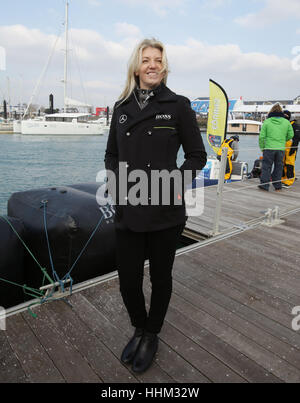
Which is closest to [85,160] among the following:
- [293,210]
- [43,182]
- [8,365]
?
[43,182]

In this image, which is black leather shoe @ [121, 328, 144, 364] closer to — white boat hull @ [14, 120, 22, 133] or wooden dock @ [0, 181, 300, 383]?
wooden dock @ [0, 181, 300, 383]

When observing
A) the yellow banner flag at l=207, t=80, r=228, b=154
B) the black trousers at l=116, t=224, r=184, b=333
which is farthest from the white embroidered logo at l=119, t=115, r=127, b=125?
the yellow banner flag at l=207, t=80, r=228, b=154

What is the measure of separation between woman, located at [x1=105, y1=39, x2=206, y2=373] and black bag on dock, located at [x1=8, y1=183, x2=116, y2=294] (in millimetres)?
1239

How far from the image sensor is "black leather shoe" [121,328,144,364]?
5.41 feet

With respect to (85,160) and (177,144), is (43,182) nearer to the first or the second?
(85,160)

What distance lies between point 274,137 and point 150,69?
4976mm

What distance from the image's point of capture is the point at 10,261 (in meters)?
2.51

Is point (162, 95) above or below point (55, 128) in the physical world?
below

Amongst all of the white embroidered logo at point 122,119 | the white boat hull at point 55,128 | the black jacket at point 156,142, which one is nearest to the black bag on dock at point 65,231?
the black jacket at point 156,142

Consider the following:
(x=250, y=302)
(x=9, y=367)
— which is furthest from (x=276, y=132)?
(x=9, y=367)

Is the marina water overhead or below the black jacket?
below

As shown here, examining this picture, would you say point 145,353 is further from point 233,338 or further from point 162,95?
point 162,95

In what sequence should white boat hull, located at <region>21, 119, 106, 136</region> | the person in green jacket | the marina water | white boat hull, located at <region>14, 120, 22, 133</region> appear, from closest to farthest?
the person in green jacket, the marina water, white boat hull, located at <region>21, 119, 106, 136</region>, white boat hull, located at <region>14, 120, 22, 133</region>

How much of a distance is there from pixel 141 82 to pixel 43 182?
41.2 feet
